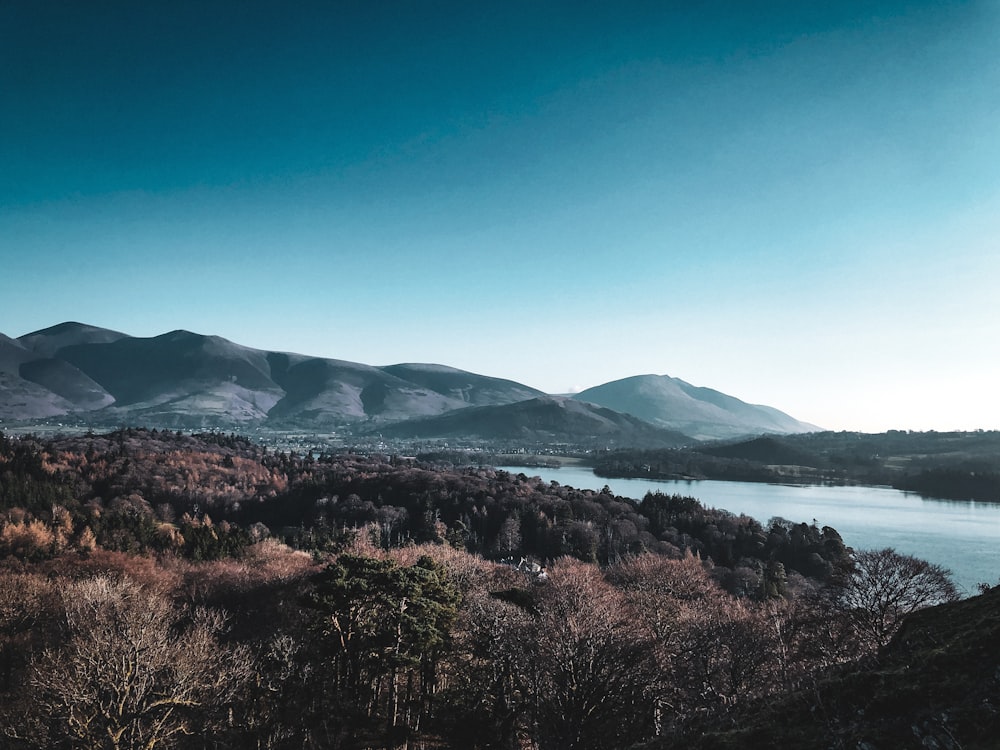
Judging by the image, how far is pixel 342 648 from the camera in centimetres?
2566

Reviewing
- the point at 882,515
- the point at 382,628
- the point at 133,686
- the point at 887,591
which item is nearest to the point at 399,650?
the point at 382,628

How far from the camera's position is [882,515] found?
113250mm

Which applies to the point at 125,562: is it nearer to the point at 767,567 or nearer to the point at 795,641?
the point at 795,641

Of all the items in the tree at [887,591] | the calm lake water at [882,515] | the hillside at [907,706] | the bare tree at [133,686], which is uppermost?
the hillside at [907,706]

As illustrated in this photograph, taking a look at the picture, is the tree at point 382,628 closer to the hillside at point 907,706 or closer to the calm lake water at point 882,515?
the hillside at point 907,706

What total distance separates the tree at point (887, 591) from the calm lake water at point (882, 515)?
115 ft

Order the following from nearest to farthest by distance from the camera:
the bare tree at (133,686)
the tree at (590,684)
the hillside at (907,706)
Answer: the hillside at (907,706) < the bare tree at (133,686) < the tree at (590,684)

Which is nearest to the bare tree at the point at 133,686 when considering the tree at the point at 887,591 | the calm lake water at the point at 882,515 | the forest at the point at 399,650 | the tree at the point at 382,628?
the forest at the point at 399,650

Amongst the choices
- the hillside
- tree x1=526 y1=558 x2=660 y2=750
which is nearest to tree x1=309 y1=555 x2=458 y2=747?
tree x1=526 y1=558 x2=660 y2=750

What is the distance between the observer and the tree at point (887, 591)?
2467 cm

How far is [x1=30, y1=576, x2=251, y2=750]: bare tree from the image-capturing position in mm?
17859

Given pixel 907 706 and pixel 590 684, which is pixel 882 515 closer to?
pixel 590 684

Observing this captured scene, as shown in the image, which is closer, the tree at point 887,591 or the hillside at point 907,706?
the hillside at point 907,706

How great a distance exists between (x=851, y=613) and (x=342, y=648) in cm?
2401
